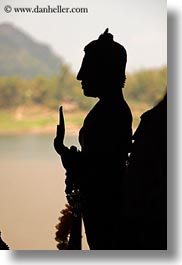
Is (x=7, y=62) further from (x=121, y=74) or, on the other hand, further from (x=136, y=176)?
(x=136, y=176)

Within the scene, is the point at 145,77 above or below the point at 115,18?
below

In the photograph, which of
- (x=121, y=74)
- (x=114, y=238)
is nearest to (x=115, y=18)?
(x=121, y=74)

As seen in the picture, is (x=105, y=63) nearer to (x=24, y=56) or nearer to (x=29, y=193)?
(x=24, y=56)

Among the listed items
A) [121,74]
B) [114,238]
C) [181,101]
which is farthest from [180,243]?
[121,74]

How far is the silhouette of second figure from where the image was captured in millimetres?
1674

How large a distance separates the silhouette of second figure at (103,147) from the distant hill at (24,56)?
0.11 metres

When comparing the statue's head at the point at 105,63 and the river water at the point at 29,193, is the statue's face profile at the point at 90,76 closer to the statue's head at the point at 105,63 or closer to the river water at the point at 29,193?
the statue's head at the point at 105,63

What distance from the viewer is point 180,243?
1.69 meters

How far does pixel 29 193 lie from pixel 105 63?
483mm

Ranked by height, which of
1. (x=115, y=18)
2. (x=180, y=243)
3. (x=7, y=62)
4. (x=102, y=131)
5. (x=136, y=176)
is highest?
(x=115, y=18)

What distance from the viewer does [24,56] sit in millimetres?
1687

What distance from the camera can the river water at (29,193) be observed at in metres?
1.68

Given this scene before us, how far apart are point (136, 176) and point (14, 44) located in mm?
576

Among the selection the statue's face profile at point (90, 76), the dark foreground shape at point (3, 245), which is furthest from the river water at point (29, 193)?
the statue's face profile at point (90, 76)
